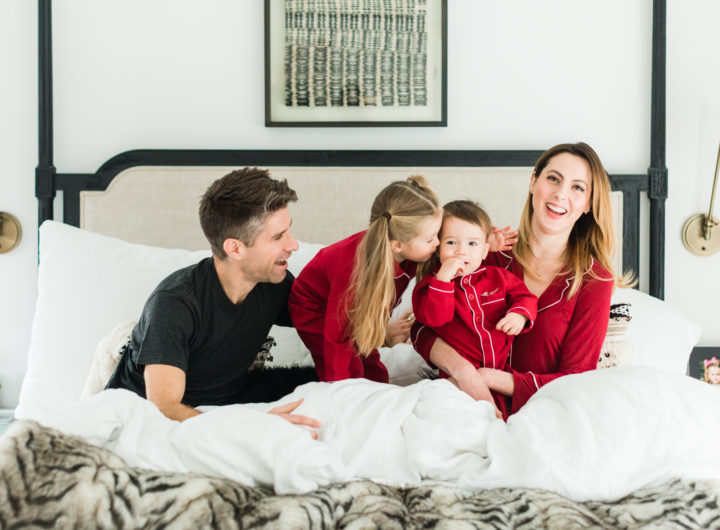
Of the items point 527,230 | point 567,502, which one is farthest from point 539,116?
point 567,502

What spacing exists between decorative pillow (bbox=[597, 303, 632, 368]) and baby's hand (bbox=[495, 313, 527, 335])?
330 millimetres

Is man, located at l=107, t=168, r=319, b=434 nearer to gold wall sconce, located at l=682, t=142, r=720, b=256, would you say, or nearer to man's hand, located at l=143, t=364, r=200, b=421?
man's hand, located at l=143, t=364, r=200, b=421

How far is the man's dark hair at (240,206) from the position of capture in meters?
1.47

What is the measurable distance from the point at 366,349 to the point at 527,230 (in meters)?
0.64

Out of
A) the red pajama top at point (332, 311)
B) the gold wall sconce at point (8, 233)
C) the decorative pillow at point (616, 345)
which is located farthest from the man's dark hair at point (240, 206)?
the gold wall sconce at point (8, 233)

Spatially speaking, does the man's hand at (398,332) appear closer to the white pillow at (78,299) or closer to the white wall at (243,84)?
the white pillow at (78,299)

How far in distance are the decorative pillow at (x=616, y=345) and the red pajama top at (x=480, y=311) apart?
274mm

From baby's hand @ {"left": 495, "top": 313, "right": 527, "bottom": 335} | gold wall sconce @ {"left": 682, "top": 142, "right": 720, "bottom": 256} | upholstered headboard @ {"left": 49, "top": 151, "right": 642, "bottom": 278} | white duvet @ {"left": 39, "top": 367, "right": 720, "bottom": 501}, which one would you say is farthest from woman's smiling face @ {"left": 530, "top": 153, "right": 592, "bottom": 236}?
gold wall sconce @ {"left": 682, "top": 142, "right": 720, "bottom": 256}

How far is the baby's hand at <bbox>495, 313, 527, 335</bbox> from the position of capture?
1.51m

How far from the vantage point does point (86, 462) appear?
0.97 meters

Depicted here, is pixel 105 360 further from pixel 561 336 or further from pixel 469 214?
pixel 561 336

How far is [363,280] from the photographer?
4.93ft

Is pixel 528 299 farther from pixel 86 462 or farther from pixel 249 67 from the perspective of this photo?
pixel 249 67

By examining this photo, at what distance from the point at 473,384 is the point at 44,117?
197 centimetres
